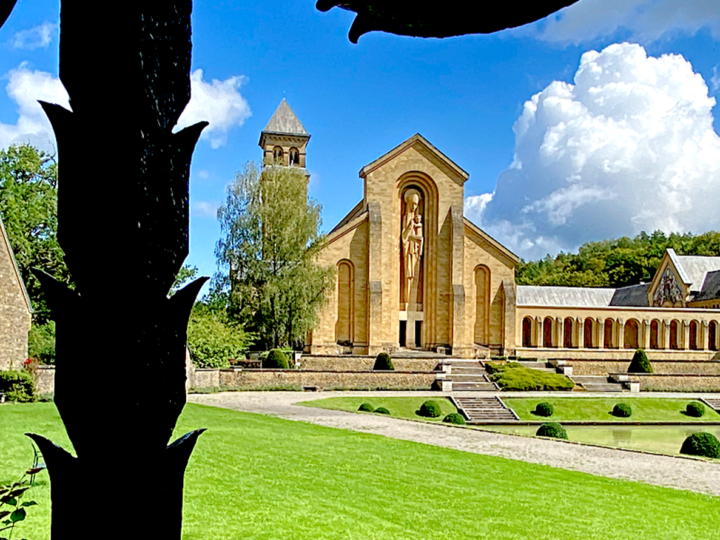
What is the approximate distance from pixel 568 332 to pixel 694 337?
911cm

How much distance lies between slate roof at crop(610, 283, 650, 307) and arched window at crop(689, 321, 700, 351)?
13338 mm

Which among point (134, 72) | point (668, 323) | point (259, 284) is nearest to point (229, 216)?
point (259, 284)

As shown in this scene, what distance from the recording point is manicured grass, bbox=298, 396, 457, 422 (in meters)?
27.6

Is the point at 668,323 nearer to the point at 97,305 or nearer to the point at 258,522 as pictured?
the point at 258,522

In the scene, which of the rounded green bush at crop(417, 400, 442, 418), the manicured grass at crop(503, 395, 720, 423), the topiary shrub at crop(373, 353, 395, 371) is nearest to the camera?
the rounded green bush at crop(417, 400, 442, 418)

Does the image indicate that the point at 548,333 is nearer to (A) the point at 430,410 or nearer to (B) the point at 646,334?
(B) the point at 646,334

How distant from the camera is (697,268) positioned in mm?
62781

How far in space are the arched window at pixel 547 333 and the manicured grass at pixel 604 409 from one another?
20.3m

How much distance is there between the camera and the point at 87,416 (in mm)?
1696

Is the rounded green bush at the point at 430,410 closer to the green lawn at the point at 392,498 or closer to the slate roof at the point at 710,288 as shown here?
the green lawn at the point at 392,498

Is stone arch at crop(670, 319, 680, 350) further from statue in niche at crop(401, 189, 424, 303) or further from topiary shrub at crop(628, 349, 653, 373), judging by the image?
statue in niche at crop(401, 189, 424, 303)

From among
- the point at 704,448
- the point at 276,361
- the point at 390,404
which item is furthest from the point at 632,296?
the point at 704,448

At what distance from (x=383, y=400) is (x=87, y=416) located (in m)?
28.6

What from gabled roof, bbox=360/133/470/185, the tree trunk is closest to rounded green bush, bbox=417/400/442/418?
gabled roof, bbox=360/133/470/185
